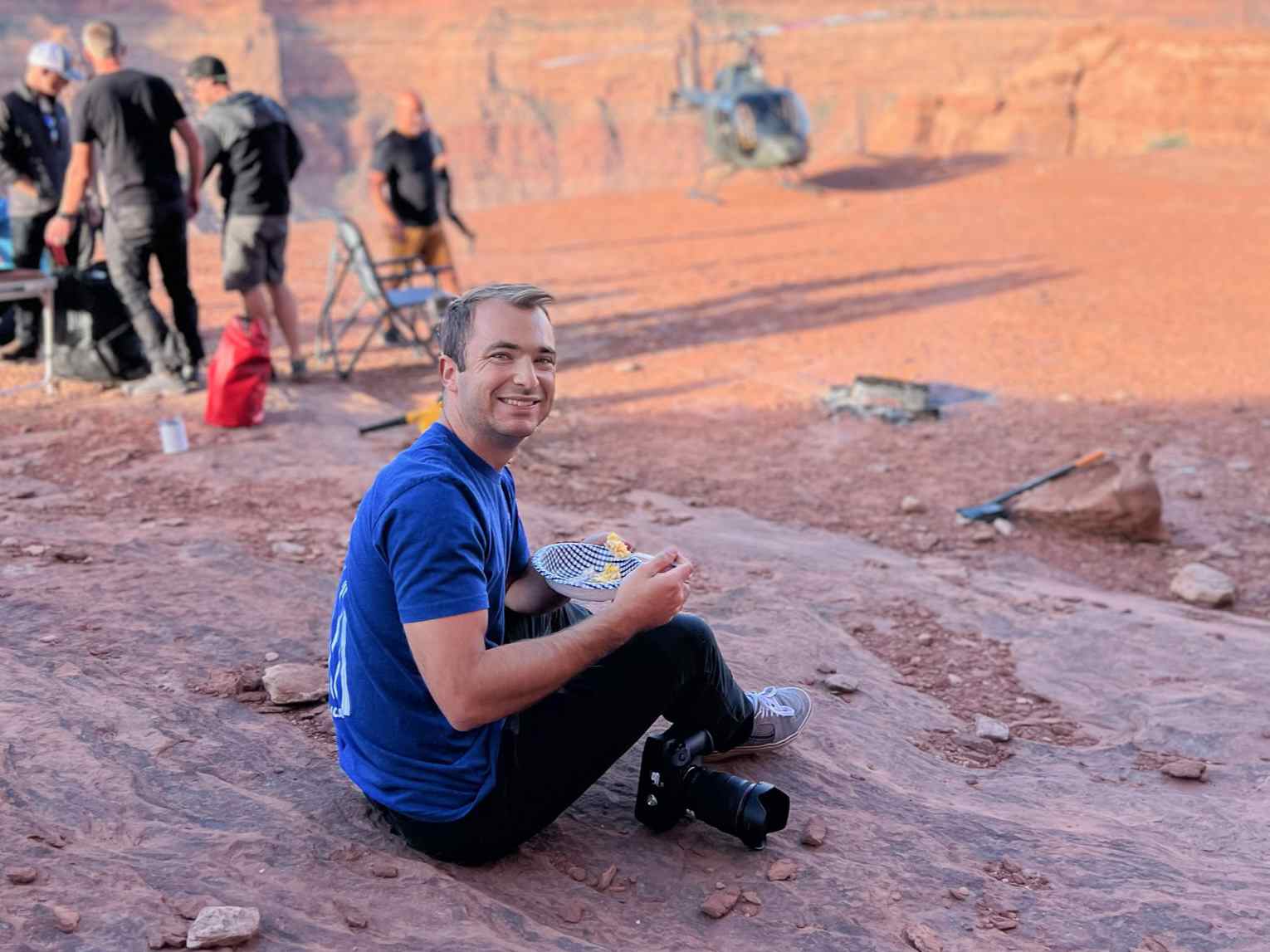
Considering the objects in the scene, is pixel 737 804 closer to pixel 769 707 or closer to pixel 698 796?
pixel 698 796

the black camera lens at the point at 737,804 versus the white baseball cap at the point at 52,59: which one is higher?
the white baseball cap at the point at 52,59

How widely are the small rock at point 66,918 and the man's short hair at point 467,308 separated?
129cm

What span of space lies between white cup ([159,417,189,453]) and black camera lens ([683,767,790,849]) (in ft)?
14.3

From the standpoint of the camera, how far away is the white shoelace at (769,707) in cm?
336

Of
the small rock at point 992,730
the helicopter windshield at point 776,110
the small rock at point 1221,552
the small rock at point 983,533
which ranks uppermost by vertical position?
the helicopter windshield at point 776,110

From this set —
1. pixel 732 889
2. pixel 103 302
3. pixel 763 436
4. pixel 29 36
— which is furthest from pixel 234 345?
pixel 29 36

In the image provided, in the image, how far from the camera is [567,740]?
2762 mm

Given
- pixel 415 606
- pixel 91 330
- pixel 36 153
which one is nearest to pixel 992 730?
pixel 415 606

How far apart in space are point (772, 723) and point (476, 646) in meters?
1.19

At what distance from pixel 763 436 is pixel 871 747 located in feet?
14.3

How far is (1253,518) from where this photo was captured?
6.44 metres

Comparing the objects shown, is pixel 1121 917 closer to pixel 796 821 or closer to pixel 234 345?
pixel 796 821

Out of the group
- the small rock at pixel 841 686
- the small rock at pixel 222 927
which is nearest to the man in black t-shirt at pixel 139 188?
the small rock at pixel 841 686

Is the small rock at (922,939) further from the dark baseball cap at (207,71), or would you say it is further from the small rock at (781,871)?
the dark baseball cap at (207,71)
